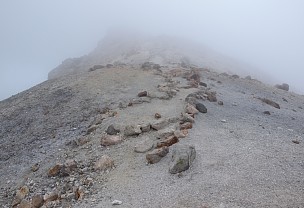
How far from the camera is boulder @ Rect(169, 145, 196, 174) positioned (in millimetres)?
9461

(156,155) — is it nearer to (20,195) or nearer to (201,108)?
(20,195)

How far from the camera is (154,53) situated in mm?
41188

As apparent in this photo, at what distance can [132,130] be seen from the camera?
40.3 ft

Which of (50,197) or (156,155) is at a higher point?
(50,197)

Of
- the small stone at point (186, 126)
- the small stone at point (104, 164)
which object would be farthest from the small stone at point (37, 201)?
the small stone at point (186, 126)

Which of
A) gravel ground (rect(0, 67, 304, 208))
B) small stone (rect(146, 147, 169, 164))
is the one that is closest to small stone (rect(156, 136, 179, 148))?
gravel ground (rect(0, 67, 304, 208))

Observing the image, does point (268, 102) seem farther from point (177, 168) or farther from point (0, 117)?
point (0, 117)

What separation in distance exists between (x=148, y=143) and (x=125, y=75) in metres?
10.9

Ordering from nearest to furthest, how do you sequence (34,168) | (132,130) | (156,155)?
(156,155), (34,168), (132,130)

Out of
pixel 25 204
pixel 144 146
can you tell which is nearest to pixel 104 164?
pixel 144 146

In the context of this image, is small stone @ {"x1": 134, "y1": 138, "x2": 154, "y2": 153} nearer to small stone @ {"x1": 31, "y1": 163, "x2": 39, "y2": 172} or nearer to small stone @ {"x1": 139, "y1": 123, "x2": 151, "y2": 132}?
small stone @ {"x1": 139, "y1": 123, "x2": 151, "y2": 132}

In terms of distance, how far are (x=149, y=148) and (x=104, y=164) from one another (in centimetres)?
141

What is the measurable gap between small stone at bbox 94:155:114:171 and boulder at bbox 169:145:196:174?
1.82m

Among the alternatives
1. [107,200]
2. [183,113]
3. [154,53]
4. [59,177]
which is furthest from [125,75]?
[154,53]
